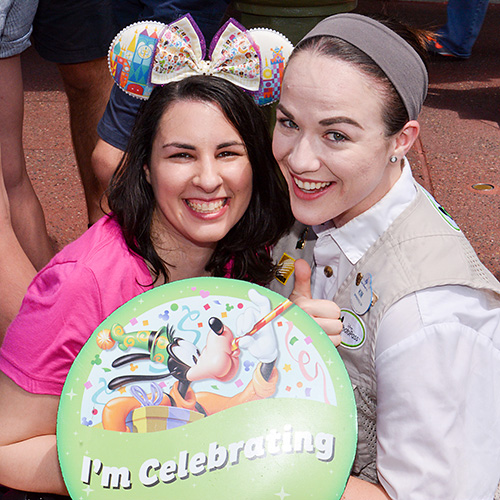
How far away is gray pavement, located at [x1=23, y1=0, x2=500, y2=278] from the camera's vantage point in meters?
3.90

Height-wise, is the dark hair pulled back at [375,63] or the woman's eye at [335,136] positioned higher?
the dark hair pulled back at [375,63]

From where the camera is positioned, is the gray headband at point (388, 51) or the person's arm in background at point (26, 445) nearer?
the gray headband at point (388, 51)

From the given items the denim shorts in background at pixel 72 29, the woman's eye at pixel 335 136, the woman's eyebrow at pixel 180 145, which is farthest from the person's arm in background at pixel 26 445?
the denim shorts in background at pixel 72 29

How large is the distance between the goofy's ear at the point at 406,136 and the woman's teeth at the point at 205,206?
54 cm

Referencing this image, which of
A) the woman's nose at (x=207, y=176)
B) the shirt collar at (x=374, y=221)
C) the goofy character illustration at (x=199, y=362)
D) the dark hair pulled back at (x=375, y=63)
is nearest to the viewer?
the goofy character illustration at (x=199, y=362)

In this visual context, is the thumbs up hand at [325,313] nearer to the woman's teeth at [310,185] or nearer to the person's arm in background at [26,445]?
the woman's teeth at [310,185]

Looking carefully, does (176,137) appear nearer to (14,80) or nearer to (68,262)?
(68,262)

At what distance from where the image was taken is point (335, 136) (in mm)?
1597

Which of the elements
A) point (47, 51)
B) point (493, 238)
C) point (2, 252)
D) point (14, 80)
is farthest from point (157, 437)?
point (493, 238)

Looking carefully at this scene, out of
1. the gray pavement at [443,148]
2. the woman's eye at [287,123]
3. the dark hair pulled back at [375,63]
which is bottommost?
the gray pavement at [443,148]

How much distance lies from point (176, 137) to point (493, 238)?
8.24 feet

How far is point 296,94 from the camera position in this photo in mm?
1598

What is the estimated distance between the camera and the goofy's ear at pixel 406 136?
160 cm

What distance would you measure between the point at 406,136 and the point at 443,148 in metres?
3.40
